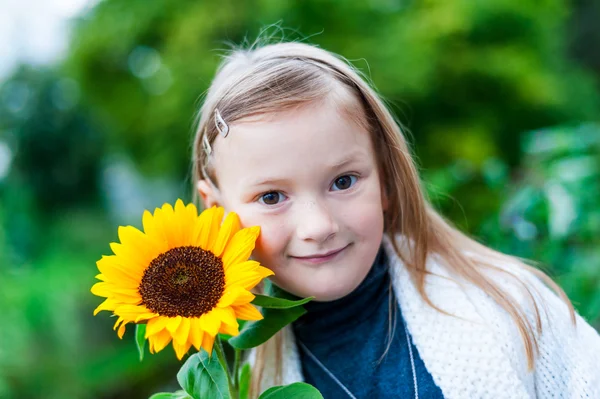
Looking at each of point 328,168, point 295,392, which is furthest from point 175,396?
point 328,168

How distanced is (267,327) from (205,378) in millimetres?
128

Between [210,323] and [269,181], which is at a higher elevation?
[269,181]

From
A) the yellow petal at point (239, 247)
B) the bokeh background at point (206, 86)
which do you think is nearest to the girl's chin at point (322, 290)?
the yellow petal at point (239, 247)

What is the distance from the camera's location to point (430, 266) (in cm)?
117

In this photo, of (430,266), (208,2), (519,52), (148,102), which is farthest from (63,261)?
(430,266)

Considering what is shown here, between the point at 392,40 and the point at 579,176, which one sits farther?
the point at 392,40

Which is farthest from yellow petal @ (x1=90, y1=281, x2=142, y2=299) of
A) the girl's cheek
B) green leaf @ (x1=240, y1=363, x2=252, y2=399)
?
green leaf @ (x1=240, y1=363, x2=252, y2=399)

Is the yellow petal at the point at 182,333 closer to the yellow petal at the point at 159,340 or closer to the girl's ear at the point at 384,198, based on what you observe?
the yellow petal at the point at 159,340

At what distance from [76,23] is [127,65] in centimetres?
51

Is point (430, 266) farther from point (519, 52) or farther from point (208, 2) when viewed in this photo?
point (519, 52)

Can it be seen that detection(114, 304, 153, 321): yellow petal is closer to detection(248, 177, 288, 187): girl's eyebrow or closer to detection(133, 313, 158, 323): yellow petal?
detection(133, 313, 158, 323): yellow petal

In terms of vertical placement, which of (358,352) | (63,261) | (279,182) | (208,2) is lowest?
(63,261)

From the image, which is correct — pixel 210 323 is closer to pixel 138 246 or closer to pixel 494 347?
pixel 138 246

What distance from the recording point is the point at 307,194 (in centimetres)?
97
